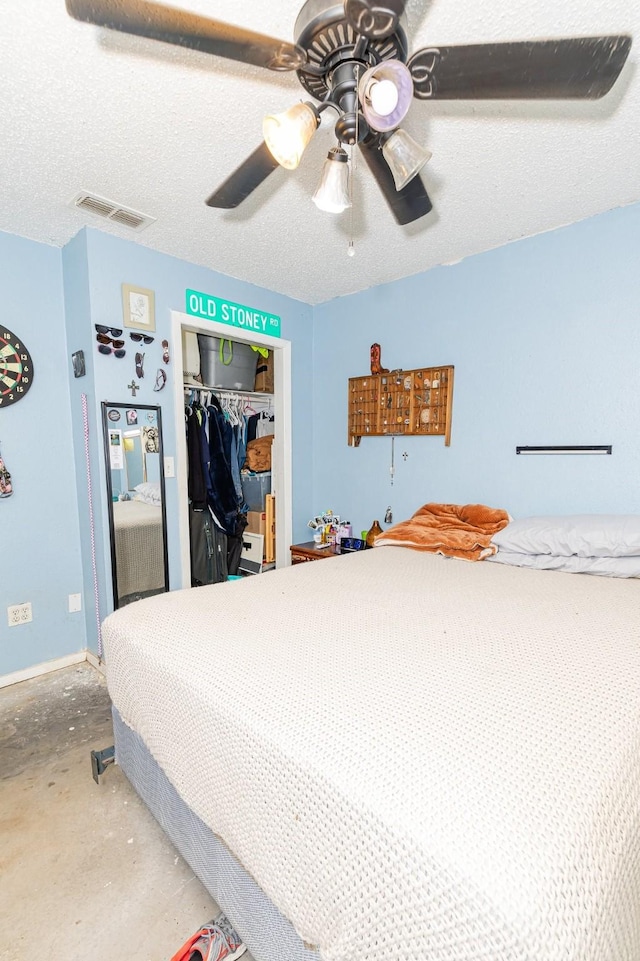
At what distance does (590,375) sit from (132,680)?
2.36m

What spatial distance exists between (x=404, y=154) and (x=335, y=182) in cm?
20

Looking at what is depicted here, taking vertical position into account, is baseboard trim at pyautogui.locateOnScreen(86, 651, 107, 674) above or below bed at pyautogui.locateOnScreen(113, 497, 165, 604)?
below

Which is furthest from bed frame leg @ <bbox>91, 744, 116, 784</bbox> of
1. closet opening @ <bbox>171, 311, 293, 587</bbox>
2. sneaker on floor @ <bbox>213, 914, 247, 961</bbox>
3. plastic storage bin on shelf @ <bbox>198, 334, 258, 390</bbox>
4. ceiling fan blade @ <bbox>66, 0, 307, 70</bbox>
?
plastic storage bin on shelf @ <bbox>198, 334, 258, 390</bbox>

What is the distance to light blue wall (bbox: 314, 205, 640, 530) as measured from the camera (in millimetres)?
1978

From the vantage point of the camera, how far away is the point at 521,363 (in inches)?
89.2

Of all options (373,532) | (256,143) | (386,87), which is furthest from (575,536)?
(256,143)

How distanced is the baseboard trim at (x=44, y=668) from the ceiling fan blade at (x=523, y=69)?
2.88m

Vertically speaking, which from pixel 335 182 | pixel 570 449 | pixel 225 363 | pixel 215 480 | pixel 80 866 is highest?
pixel 335 182

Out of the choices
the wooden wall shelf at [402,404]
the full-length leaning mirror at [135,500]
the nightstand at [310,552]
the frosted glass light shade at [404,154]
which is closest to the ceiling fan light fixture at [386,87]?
the frosted glass light shade at [404,154]

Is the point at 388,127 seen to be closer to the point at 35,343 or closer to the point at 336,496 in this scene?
the point at 35,343

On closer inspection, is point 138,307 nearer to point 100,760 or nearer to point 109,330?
point 109,330

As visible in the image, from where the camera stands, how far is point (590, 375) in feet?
6.74

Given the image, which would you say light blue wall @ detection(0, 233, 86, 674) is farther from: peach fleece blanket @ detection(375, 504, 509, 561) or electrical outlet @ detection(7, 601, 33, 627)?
peach fleece blanket @ detection(375, 504, 509, 561)

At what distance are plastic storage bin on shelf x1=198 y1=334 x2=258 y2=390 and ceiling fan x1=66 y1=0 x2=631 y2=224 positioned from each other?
210cm
